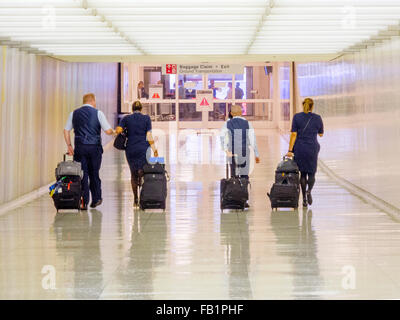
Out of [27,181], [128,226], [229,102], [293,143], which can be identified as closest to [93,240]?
[128,226]

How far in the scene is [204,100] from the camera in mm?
36312

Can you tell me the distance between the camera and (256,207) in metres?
12.6

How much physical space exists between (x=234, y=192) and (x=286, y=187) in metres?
0.78

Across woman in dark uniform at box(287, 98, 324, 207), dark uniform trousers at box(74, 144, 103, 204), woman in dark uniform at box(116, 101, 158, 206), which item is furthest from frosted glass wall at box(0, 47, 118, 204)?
woman in dark uniform at box(287, 98, 324, 207)

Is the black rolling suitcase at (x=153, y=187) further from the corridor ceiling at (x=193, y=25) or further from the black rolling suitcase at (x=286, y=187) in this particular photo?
the corridor ceiling at (x=193, y=25)

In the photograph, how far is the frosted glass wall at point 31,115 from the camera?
12992 mm

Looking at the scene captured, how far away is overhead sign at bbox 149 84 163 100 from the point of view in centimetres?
3847

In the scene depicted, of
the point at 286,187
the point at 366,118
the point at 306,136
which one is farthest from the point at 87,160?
the point at 366,118

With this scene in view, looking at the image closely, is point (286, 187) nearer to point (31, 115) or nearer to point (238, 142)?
point (238, 142)

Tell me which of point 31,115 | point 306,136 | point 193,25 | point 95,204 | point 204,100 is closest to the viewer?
point 193,25

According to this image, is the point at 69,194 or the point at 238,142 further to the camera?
the point at 238,142
